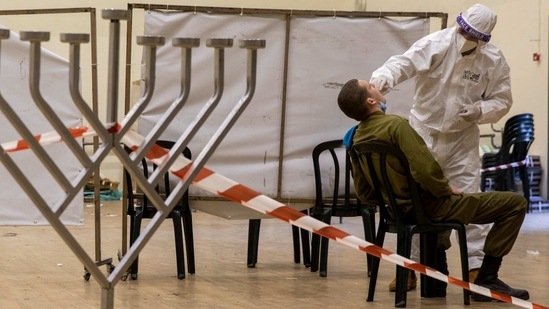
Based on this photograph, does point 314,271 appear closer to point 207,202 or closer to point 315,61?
point 207,202

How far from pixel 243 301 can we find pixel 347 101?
1145mm

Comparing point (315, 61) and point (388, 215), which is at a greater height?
point (315, 61)

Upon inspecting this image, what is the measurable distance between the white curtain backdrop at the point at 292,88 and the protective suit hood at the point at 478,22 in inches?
34.9

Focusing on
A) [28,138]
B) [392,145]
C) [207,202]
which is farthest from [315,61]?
[28,138]

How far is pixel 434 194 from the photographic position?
4.72 meters

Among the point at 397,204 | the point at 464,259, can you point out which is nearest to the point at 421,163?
the point at 397,204

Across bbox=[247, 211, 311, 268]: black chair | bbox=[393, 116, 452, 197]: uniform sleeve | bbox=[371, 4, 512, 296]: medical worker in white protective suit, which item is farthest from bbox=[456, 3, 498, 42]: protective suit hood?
bbox=[247, 211, 311, 268]: black chair

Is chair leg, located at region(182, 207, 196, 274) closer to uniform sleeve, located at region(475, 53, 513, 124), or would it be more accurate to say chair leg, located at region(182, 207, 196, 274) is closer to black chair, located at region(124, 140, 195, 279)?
black chair, located at region(124, 140, 195, 279)

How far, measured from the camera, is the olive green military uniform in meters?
4.67

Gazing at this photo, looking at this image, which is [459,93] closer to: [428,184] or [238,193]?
[428,184]

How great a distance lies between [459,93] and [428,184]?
0.86 m

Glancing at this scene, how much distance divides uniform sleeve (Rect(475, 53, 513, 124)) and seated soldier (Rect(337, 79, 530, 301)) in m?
0.62

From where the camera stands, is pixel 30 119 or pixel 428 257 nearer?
pixel 428 257

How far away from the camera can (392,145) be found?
4.71m
